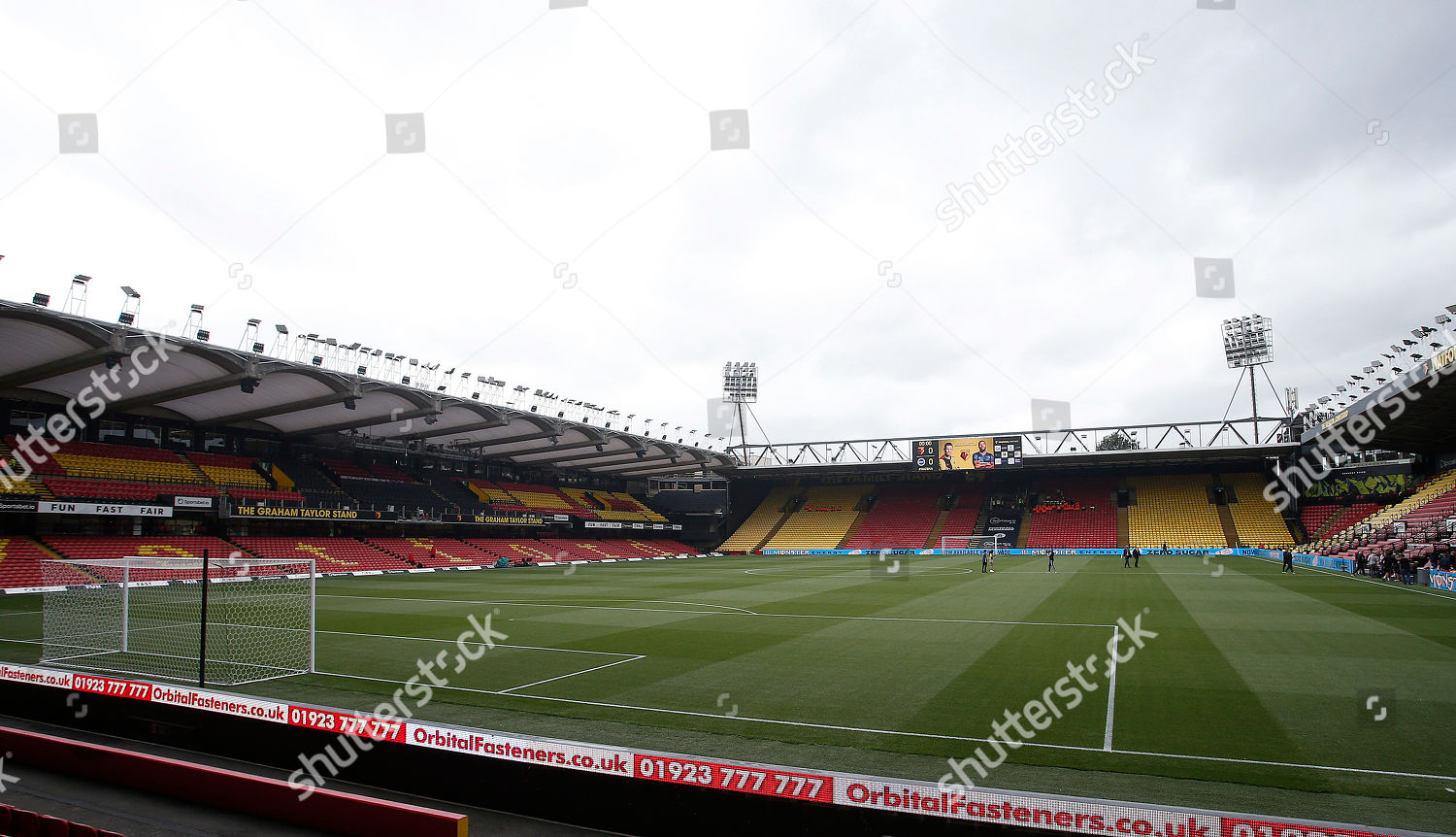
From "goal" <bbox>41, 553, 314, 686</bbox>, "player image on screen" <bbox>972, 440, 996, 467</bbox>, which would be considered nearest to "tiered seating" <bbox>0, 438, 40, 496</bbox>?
"goal" <bbox>41, 553, 314, 686</bbox>

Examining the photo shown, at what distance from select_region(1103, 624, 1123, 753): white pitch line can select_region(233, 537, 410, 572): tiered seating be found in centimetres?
3398

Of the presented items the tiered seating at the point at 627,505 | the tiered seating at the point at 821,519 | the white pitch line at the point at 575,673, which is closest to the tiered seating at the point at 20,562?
the white pitch line at the point at 575,673

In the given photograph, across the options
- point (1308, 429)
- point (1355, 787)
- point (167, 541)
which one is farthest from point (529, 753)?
point (1308, 429)

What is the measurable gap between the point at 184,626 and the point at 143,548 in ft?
67.1

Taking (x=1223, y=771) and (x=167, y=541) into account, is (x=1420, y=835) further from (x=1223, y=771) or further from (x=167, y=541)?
(x=167, y=541)

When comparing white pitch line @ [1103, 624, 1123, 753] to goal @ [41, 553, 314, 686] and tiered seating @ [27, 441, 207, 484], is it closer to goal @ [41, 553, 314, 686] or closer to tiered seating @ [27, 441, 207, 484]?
goal @ [41, 553, 314, 686]

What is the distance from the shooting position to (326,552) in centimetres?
4006

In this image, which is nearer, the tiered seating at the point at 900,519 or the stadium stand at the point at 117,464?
the stadium stand at the point at 117,464

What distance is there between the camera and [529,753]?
675cm

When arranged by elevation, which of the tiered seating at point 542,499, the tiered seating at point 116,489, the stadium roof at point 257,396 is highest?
the stadium roof at point 257,396

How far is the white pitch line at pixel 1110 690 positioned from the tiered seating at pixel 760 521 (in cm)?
5458

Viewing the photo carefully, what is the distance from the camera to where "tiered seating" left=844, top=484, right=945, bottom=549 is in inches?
2559

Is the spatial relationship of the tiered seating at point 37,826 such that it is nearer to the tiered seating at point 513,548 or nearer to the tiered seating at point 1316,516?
the tiered seating at point 513,548

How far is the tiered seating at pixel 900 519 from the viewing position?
65000 millimetres
